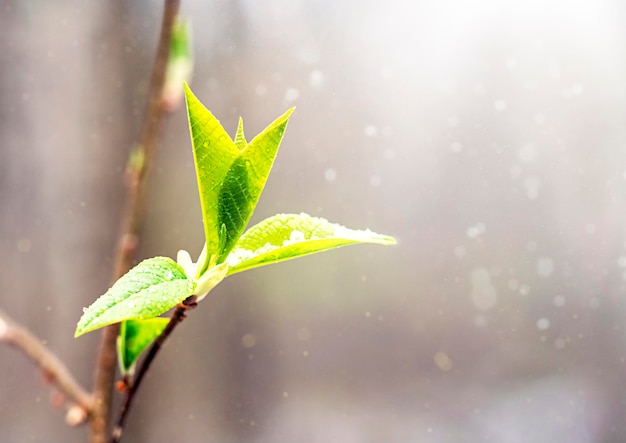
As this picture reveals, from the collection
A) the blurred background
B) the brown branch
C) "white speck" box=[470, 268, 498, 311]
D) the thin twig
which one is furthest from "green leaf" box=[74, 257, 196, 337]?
"white speck" box=[470, 268, 498, 311]

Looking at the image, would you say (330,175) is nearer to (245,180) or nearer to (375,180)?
(375,180)

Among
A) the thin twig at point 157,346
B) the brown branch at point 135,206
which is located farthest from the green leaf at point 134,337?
the brown branch at point 135,206

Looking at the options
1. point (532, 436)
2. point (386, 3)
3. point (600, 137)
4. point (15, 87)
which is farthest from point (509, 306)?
point (15, 87)

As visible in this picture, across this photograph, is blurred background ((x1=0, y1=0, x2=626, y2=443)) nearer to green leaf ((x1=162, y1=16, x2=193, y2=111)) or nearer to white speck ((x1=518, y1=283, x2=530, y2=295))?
white speck ((x1=518, y1=283, x2=530, y2=295))

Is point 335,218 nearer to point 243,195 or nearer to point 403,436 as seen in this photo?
point 403,436

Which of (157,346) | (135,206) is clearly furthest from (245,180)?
(135,206)
